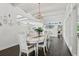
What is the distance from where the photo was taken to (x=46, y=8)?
3102mm

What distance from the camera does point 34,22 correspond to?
3.06m

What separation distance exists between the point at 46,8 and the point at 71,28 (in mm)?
1148

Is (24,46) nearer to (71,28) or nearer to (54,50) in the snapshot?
(54,50)

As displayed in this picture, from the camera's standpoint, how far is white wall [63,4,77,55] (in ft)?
10.3

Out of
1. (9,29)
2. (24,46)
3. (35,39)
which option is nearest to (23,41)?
(24,46)

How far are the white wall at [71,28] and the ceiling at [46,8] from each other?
324 millimetres

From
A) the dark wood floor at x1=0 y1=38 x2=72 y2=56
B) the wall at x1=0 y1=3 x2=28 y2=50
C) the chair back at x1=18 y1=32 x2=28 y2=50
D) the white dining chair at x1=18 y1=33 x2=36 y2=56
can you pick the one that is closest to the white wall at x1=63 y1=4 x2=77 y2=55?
the dark wood floor at x1=0 y1=38 x2=72 y2=56

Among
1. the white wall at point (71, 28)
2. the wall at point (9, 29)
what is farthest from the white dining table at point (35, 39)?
the white wall at point (71, 28)

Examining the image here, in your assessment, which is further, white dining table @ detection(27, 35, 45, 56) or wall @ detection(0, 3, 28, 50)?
white dining table @ detection(27, 35, 45, 56)

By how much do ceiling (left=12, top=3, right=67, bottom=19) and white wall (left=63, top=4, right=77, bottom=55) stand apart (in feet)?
1.06

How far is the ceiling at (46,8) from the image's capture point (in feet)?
10.0

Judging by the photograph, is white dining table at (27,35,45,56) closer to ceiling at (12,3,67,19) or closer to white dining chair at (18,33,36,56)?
white dining chair at (18,33,36,56)

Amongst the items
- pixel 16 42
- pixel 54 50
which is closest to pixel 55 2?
pixel 54 50

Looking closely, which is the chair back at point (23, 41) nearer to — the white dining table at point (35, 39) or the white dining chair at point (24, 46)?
the white dining chair at point (24, 46)
